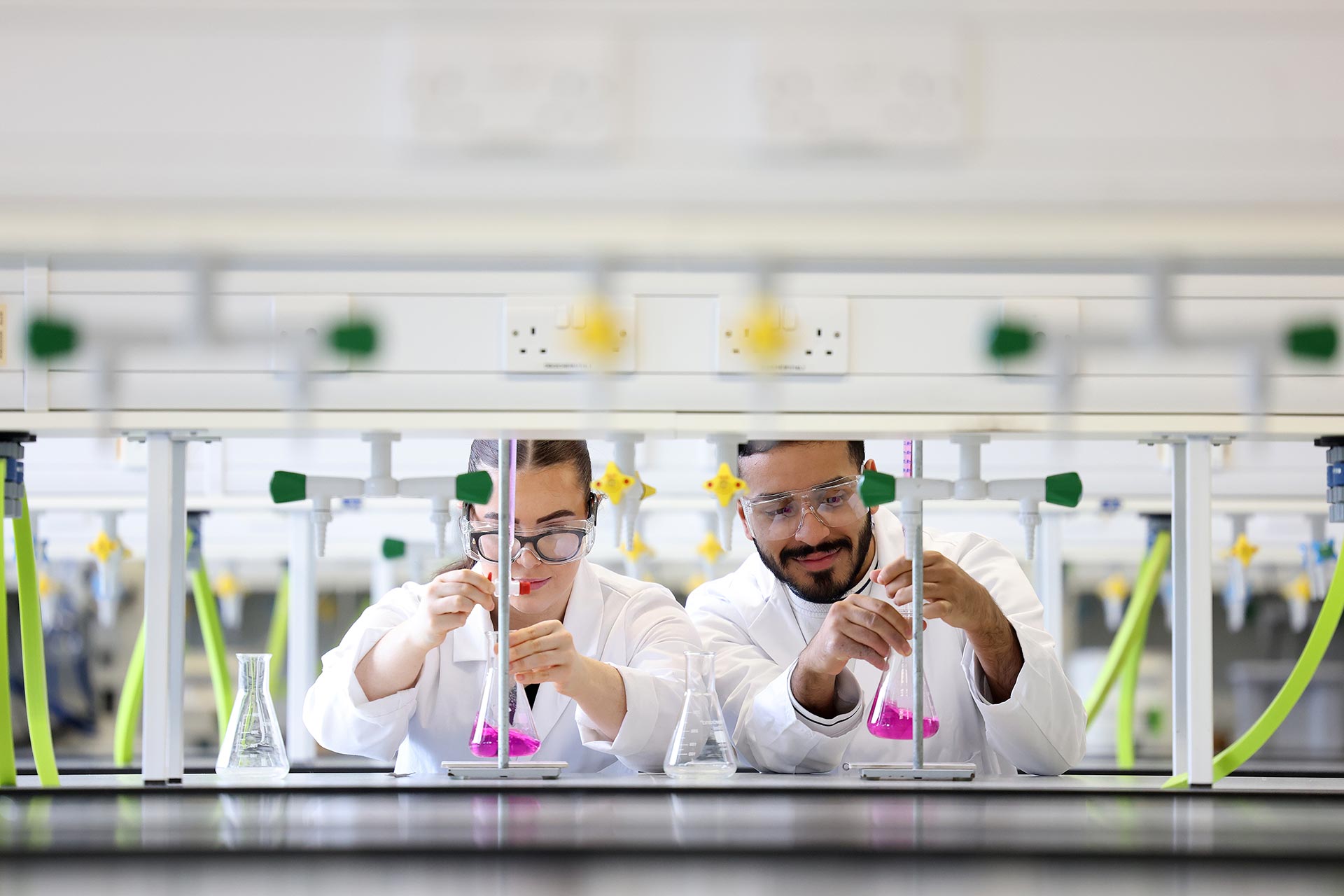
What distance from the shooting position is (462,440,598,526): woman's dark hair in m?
1.99

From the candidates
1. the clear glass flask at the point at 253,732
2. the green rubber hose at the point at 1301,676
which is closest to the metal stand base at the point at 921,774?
the green rubber hose at the point at 1301,676

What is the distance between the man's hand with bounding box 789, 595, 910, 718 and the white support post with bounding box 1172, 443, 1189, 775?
361 mm

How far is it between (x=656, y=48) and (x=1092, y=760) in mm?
3106

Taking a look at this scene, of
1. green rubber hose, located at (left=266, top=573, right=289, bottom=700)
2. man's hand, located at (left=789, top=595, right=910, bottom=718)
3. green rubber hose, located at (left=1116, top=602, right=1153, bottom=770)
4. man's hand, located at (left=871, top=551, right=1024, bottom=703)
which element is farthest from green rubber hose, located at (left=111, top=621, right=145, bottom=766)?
green rubber hose, located at (left=1116, top=602, right=1153, bottom=770)

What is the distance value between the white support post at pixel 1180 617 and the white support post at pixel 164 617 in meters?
1.33

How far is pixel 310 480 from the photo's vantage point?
1542mm

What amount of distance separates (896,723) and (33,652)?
1.19m

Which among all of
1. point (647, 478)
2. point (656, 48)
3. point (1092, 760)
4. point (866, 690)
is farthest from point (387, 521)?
point (656, 48)

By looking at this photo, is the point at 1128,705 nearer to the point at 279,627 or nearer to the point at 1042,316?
the point at 1042,316

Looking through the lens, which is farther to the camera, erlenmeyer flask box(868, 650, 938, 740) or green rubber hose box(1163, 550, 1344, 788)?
erlenmeyer flask box(868, 650, 938, 740)

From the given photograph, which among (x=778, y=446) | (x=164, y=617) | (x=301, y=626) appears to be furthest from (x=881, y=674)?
(x=301, y=626)

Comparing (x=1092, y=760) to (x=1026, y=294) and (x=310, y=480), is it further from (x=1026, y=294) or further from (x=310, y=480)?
(x=310, y=480)

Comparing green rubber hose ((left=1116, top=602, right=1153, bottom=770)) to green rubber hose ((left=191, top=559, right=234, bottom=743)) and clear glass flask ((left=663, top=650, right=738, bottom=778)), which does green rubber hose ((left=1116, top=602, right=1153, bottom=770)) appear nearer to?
clear glass flask ((left=663, top=650, right=738, bottom=778))

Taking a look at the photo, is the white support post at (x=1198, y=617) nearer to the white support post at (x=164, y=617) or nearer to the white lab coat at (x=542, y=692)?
the white lab coat at (x=542, y=692)
